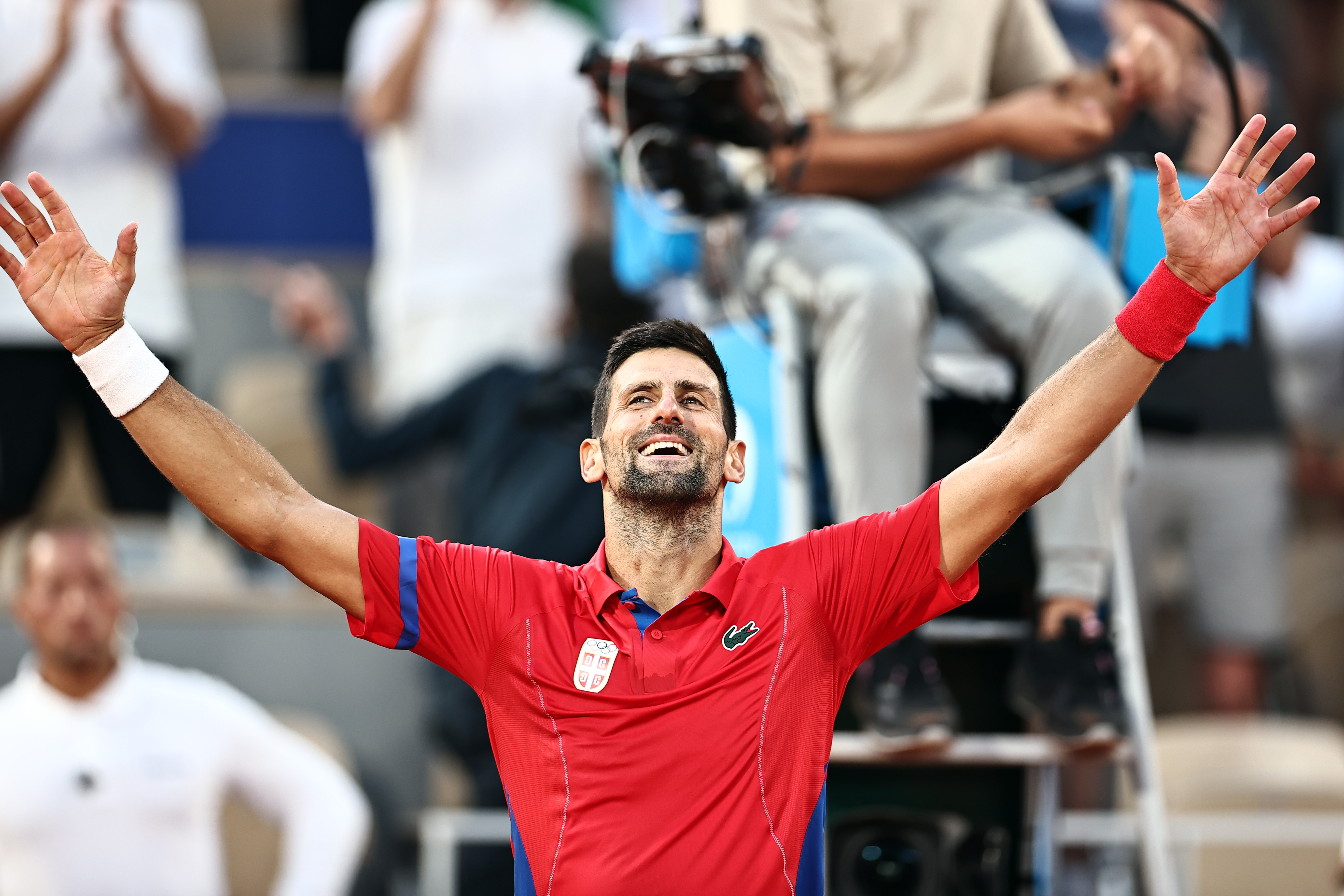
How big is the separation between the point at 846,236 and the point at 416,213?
3208 millimetres

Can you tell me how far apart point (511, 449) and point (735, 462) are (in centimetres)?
253

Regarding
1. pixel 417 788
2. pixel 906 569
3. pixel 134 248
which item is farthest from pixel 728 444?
pixel 417 788

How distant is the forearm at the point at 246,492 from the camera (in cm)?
265

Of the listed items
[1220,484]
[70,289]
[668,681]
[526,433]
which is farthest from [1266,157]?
[1220,484]

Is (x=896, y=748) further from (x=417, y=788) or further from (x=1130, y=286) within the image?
(x=417, y=788)

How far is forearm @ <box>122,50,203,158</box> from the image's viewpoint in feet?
18.3

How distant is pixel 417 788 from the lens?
19.5ft

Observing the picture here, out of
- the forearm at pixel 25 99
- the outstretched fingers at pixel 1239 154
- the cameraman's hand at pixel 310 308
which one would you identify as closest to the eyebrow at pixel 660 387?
the outstretched fingers at pixel 1239 154

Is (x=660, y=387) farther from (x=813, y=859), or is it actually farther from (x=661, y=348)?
(x=813, y=859)

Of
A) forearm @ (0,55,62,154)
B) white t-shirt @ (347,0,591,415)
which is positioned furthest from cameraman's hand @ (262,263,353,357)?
forearm @ (0,55,62,154)

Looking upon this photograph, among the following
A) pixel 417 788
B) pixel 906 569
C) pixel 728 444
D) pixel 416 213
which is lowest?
pixel 417 788

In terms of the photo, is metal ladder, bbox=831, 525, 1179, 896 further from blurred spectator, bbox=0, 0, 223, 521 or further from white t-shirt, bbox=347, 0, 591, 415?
white t-shirt, bbox=347, 0, 591, 415

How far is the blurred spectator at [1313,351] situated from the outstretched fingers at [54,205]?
15.7 ft

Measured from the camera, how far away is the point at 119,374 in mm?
2646
